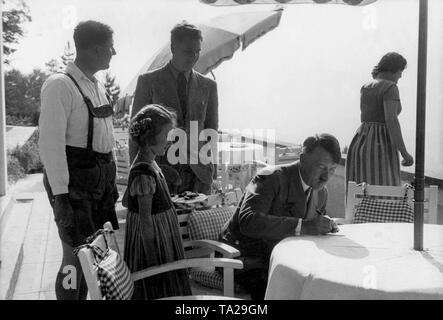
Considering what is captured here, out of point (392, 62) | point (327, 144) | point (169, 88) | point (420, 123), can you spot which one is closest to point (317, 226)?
point (327, 144)

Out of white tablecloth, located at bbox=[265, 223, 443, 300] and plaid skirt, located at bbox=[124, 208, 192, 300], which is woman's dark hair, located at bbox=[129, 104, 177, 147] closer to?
plaid skirt, located at bbox=[124, 208, 192, 300]

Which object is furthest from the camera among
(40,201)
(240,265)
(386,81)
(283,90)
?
(40,201)

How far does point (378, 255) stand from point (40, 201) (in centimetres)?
522

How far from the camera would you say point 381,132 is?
3557mm

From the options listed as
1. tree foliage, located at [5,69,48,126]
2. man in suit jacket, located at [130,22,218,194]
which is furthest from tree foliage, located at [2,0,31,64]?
man in suit jacket, located at [130,22,218,194]

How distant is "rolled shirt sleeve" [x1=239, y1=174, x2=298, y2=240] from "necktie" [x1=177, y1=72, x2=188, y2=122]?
0.78 metres

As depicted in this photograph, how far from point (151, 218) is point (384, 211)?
4.51 feet

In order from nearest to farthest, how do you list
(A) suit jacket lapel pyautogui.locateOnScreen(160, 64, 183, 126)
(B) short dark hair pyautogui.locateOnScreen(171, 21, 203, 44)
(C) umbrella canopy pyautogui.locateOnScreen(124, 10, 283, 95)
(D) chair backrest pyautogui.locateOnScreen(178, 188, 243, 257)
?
(D) chair backrest pyautogui.locateOnScreen(178, 188, 243, 257) → (B) short dark hair pyautogui.locateOnScreen(171, 21, 203, 44) → (A) suit jacket lapel pyautogui.locateOnScreen(160, 64, 183, 126) → (C) umbrella canopy pyautogui.locateOnScreen(124, 10, 283, 95)

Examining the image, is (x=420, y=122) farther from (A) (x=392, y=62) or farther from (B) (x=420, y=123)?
(A) (x=392, y=62)

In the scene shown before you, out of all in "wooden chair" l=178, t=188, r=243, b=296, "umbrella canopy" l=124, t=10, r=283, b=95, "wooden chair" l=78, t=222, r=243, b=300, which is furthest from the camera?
"umbrella canopy" l=124, t=10, r=283, b=95

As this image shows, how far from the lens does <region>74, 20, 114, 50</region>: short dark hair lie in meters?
2.19

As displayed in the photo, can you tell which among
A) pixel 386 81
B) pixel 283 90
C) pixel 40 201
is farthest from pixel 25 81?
pixel 386 81

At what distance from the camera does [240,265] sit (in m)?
2.01

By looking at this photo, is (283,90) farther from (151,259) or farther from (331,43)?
(151,259)
